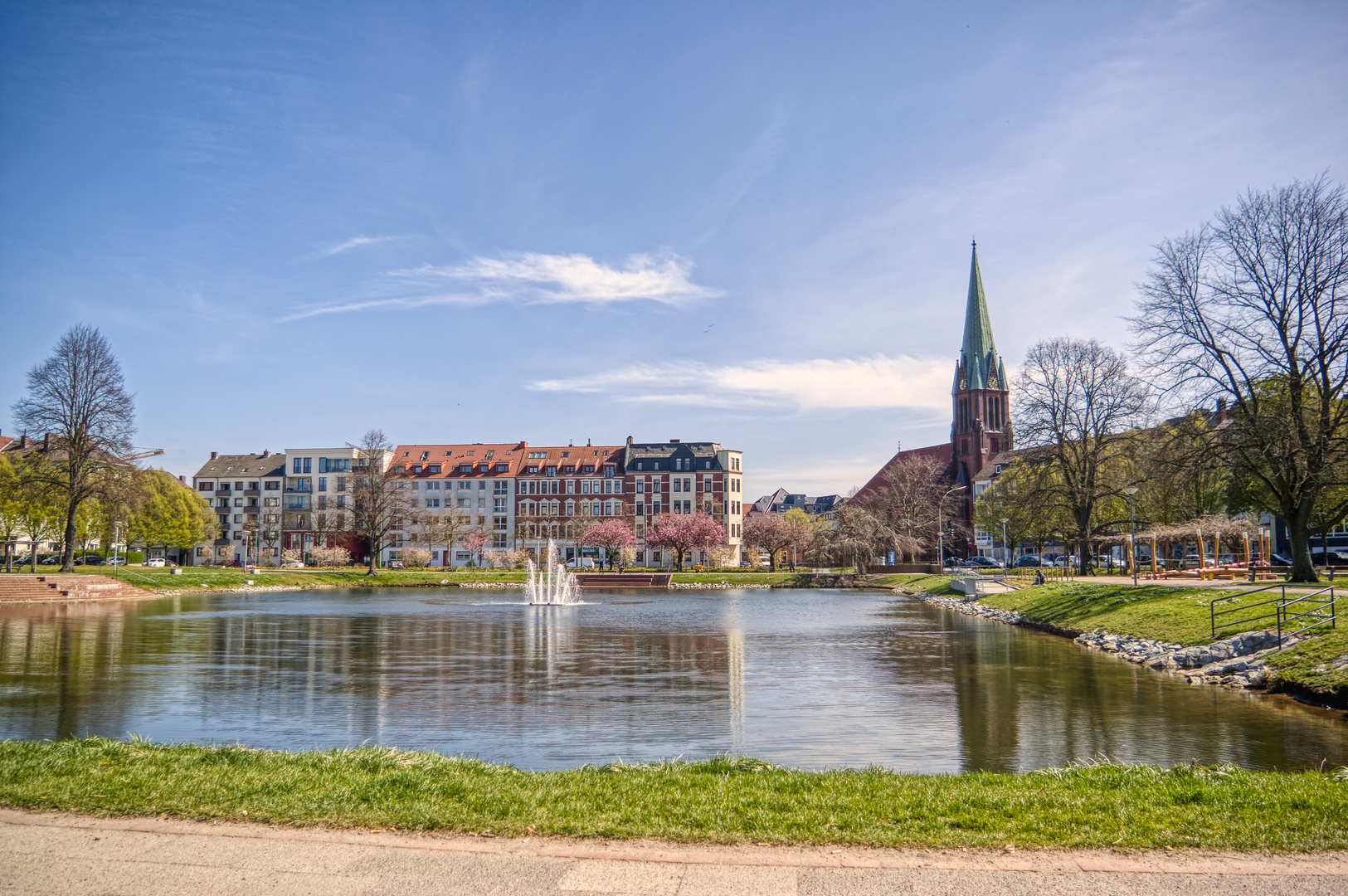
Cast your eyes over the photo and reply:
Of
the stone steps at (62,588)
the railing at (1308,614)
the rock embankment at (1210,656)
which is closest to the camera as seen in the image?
the rock embankment at (1210,656)

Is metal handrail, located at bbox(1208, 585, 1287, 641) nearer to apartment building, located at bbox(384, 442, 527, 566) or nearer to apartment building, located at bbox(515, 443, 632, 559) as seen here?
apartment building, located at bbox(515, 443, 632, 559)

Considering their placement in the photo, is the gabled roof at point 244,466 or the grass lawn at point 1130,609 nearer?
the grass lawn at point 1130,609

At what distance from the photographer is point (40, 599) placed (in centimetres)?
4559

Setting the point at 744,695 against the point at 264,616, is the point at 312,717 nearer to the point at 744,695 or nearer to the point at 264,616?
the point at 744,695

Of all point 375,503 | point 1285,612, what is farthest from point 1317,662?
point 375,503

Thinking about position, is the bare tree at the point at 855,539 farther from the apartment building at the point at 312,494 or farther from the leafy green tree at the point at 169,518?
the leafy green tree at the point at 169,518

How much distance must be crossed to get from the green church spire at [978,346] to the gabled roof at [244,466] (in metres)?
94.8

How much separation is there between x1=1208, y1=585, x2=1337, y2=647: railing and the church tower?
90919 millimetres

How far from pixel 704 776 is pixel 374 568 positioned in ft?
259

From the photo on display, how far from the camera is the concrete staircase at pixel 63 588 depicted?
147 feet

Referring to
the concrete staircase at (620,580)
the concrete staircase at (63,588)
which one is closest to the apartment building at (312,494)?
the concrete staircase at (620,580)

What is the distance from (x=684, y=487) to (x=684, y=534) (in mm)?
10331

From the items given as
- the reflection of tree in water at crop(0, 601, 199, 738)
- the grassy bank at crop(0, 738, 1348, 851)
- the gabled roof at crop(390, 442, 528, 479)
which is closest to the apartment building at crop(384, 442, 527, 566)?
the gabled roof at crop(390, 442, 528, 479)

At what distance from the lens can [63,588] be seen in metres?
47.7
